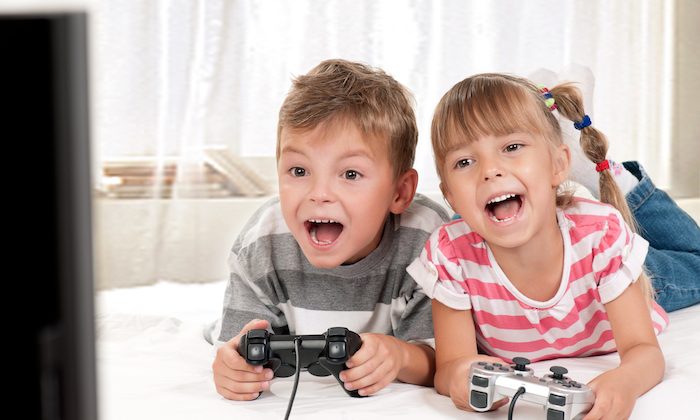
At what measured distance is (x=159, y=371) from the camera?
1158mm

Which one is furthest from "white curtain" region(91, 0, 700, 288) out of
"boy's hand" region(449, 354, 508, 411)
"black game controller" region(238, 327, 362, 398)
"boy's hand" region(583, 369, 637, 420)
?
"boy's hand" region(583, 369, 637, 420)

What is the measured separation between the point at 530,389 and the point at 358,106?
0.50 meters

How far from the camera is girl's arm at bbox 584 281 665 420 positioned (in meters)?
0.84

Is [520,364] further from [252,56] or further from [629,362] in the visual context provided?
[252,56]

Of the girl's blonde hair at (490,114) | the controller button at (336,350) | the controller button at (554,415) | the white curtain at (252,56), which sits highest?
the white curtain at (252,56)

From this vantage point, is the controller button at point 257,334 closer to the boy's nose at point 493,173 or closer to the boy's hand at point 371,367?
the boy's hand at point 371,367

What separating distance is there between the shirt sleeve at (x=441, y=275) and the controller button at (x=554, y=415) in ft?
0.95

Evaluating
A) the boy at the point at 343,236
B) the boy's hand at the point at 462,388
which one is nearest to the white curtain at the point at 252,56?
the boy at the point at 343,236

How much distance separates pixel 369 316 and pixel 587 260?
36cm

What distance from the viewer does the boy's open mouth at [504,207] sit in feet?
3.43

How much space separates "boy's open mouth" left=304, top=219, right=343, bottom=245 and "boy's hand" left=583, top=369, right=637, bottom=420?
1.45 feet

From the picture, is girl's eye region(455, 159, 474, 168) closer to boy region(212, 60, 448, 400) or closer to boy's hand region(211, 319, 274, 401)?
boy region(212, 60, 448, 400)

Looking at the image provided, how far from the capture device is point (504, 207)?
41.9 inches

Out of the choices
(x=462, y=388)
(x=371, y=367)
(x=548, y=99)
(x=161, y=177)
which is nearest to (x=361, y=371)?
(x=371, y=367)
